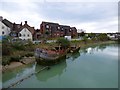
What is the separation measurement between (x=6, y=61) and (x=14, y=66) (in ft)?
3.72

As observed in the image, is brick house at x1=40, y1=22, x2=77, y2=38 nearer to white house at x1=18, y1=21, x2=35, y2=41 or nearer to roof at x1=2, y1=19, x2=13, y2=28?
white house at x1=18, y1=21, x2=35, y2=41

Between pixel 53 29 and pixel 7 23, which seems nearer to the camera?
pixel 7 23

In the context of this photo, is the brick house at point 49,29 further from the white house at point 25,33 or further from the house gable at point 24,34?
the house gable at point 24,34

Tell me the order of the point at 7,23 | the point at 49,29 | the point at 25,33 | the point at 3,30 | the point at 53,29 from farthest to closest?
the point at 53,29, the point at 49,29, the point at 7,23, the point at 25,33, the point at 3,30

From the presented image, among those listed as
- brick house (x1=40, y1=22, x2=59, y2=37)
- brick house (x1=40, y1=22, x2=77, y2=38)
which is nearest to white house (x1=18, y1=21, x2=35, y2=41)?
brick house (x1=40, y1=22, x2=77, y2=38)

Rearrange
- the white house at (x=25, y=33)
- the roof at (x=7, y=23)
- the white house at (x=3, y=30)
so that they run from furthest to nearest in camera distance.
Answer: the roof at (x=7, y=23) < the white house at (x=25, y=33) < the white house at (x=3, y=30)

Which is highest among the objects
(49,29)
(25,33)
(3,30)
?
(49,29)

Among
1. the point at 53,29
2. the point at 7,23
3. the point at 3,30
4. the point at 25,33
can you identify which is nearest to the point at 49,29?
the point at 53,29

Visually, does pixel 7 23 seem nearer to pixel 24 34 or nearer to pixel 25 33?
pixel 24 34

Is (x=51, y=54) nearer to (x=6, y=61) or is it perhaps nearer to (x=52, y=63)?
(x=52, y=63)

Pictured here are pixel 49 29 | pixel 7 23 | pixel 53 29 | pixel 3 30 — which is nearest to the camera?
pixel 3 30

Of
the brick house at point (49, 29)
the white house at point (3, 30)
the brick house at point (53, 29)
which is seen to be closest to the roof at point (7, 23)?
the white house at point (3, 30)

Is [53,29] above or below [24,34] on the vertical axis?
above

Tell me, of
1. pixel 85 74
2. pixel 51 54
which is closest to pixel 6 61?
pixel 51 54
